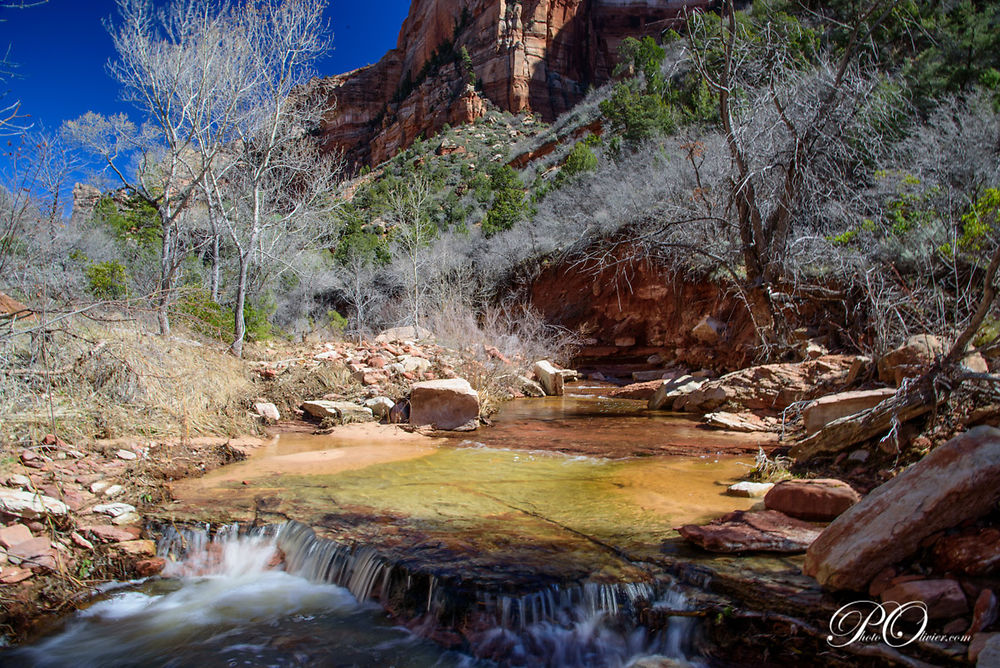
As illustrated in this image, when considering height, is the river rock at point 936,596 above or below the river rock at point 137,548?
below

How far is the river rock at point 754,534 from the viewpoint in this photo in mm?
3322

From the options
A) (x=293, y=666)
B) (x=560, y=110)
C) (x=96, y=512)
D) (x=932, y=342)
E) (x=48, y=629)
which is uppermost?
(x=560, y=110)

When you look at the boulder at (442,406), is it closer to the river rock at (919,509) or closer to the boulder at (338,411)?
the boulder at (338,411)

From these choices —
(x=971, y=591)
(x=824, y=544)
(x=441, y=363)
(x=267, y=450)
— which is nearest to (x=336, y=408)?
(x=267, y=450)

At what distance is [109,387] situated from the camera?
6.30 metres

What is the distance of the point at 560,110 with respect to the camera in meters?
59.7

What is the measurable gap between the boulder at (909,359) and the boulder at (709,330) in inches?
318

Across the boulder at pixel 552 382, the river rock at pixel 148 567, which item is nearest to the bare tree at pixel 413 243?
the boulder at pixel 552 382

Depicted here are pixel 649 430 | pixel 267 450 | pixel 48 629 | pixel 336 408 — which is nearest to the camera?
pixel 48 629

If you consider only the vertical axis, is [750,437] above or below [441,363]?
below

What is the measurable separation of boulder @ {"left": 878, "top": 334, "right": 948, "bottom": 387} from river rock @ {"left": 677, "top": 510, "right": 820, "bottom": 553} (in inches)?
68.7

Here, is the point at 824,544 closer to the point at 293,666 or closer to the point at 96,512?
the point at 293,666

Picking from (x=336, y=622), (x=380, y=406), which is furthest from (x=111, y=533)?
(x=380, y=406)

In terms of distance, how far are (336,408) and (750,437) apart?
5.59m
